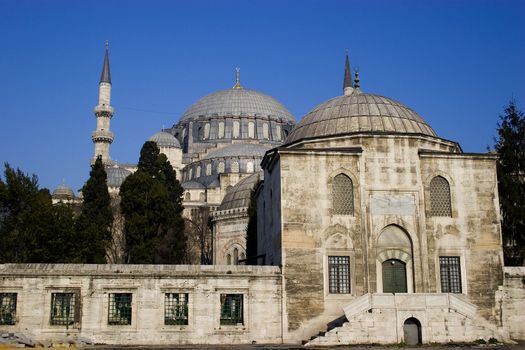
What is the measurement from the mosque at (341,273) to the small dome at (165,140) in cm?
5380

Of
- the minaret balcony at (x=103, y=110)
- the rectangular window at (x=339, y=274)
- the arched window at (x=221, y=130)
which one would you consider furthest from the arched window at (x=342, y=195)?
the arched window at (x=221, y=130)

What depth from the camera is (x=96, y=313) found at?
23.8m

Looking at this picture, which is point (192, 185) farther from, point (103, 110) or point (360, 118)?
point (360, 118)

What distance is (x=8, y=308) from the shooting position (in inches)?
933

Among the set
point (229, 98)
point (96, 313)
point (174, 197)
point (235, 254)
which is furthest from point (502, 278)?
point (229, 98)

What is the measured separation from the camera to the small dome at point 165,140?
8192cm

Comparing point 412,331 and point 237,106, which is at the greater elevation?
point 237,106

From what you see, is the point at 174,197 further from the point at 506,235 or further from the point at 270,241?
the point at 506,235

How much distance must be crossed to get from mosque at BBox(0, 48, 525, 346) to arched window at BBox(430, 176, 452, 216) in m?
0.04

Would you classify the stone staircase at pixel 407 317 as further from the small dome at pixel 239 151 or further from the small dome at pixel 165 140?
the small dome at pixel 165 140

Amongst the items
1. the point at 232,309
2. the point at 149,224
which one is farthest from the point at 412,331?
the point at 149,224

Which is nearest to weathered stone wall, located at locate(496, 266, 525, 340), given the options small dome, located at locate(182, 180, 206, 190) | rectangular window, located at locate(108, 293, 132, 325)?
rectangular window, located at locate(108, 293, 132, 325)

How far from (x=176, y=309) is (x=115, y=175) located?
174 ft

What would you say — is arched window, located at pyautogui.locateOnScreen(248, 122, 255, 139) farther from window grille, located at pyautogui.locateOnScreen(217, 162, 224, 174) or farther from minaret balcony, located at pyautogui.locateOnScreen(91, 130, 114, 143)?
minaret balcony, located at pyautogui.locateOnScreen(91, 130, 114, 143)
